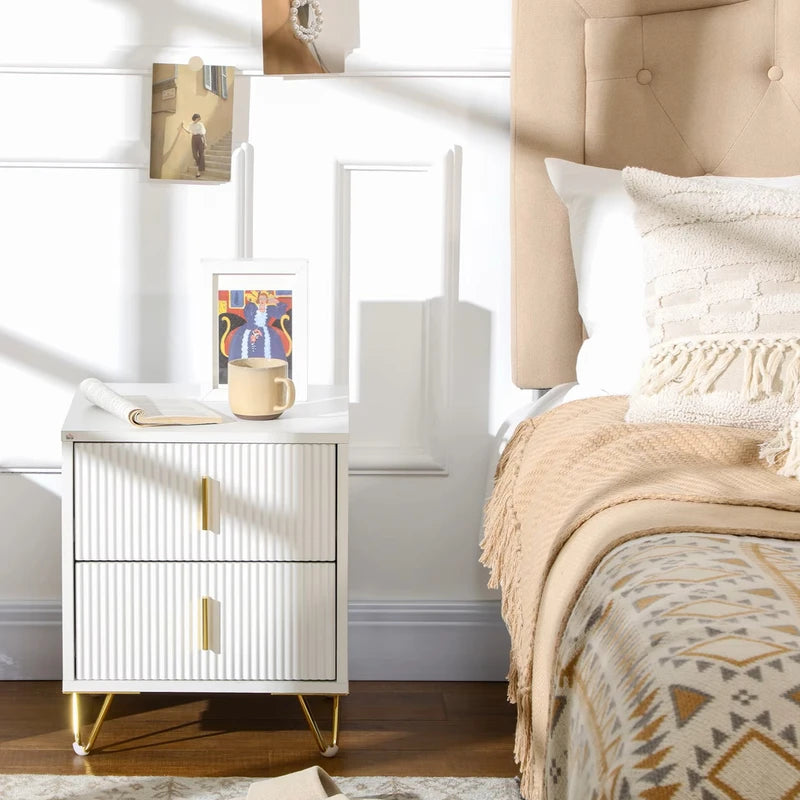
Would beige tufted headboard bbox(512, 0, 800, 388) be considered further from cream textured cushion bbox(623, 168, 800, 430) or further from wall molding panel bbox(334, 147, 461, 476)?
cream textured cushion bbox(623, 168, 800, 430)

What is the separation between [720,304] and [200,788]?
108 cm

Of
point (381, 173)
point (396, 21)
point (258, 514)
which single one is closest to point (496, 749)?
point (258, 514)

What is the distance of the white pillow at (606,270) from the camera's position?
1585 millimetres

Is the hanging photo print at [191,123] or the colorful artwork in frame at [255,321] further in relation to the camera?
the hanging photo print at [191,123]

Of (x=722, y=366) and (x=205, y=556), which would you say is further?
(x=205, y=556)

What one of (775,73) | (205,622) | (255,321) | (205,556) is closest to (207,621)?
(205,622)

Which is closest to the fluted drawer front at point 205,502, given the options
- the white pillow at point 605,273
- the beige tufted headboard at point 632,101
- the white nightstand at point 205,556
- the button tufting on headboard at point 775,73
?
the white nightstand at point 205,556

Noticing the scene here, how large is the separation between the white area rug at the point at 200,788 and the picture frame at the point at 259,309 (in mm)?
650

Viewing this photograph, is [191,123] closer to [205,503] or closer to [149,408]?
[149,408]

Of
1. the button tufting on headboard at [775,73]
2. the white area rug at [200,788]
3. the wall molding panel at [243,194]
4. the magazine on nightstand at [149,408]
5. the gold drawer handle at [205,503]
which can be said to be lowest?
the white area rug at [200,788]

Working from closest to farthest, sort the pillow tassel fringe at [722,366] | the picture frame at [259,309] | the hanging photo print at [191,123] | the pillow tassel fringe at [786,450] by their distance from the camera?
the pillow tassel fringe at [786,450]
the pillow tassel fringe at [722,366]
the picture frame at [259,309]
the hanging photo print at [191,123]

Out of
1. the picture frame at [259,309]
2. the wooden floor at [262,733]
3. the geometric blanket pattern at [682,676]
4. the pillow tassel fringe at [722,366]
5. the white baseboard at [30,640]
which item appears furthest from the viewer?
the white baseboard at [30,640]

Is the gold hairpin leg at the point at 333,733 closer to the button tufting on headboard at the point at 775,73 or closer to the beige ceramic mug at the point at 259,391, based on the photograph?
the beige ceramic mug at the point at 259,391

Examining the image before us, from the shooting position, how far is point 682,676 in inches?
27.4
